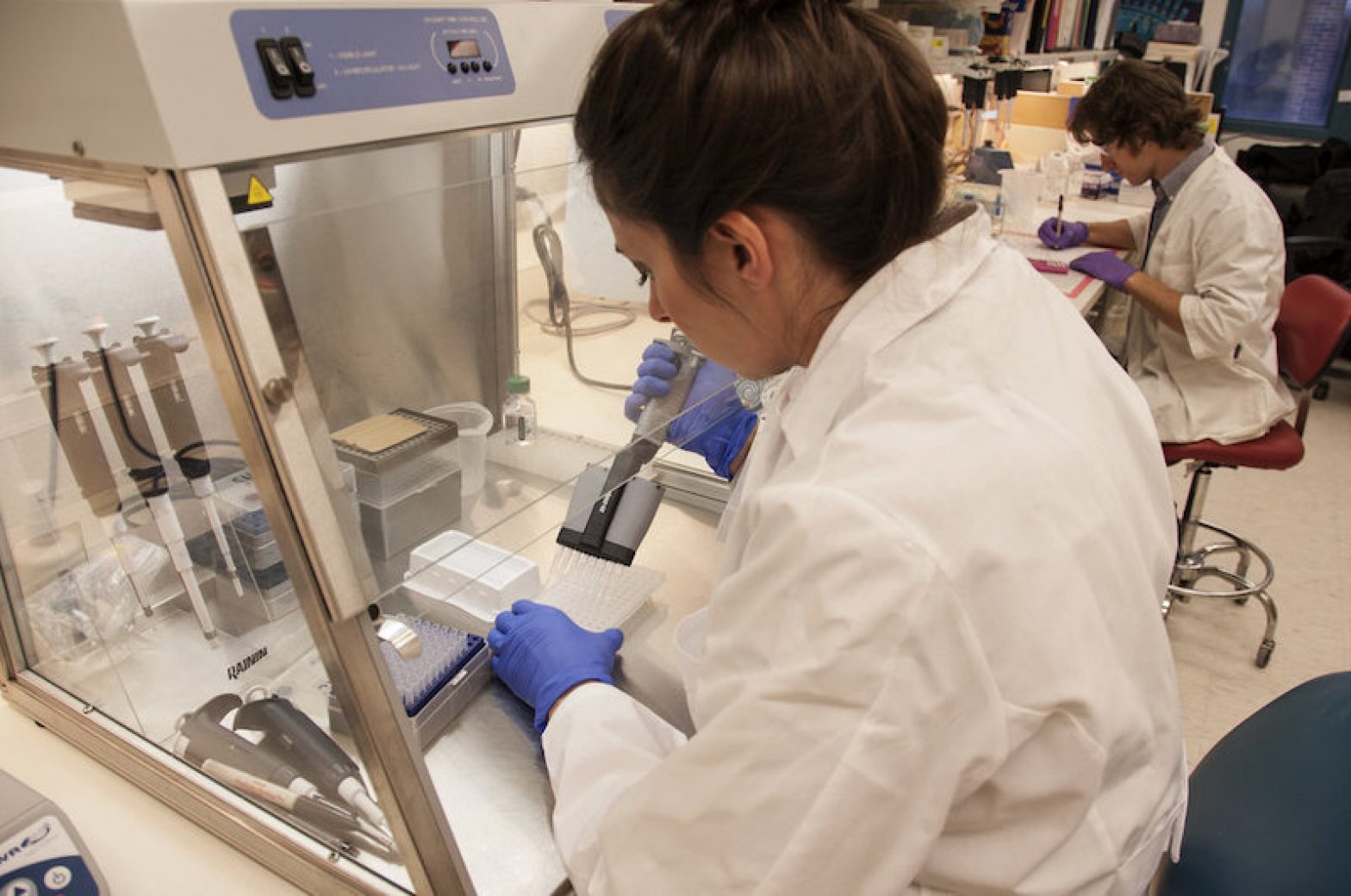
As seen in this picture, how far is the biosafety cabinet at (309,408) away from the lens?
2.12 ft

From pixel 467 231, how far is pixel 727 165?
65 centimetres

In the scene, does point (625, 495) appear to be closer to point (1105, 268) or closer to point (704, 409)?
point (704, 409)

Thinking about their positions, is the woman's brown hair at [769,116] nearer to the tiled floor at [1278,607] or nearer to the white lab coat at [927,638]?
the white lab coat at [927,638]

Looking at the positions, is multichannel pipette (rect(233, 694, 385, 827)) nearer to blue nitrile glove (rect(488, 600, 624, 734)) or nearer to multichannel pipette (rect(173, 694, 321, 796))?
multichannel pipette (rect(173, 694, 321, 796))

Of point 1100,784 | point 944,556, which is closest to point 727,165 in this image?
point 944,556

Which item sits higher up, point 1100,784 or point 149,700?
point 1100,784

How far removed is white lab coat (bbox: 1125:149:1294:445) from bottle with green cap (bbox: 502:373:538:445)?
185cm

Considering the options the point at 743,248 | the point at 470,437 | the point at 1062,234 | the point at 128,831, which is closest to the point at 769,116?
the point at 743,248

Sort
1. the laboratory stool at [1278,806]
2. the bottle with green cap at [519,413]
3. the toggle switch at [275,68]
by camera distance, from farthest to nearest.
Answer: the bottle with green cap at [519,413], the laboratory stool at [1278,806], the toggle switch at [275,68]

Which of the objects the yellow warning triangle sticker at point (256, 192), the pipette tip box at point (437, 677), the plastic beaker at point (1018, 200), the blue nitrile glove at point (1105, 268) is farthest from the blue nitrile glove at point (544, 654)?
the plastic beaker at point (1018, 200)

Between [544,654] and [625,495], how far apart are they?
0.33m

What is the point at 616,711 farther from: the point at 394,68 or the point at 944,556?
the point at 394,68

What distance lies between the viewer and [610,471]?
3.97 feet

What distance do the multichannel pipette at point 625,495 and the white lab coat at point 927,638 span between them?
499 millimetres
